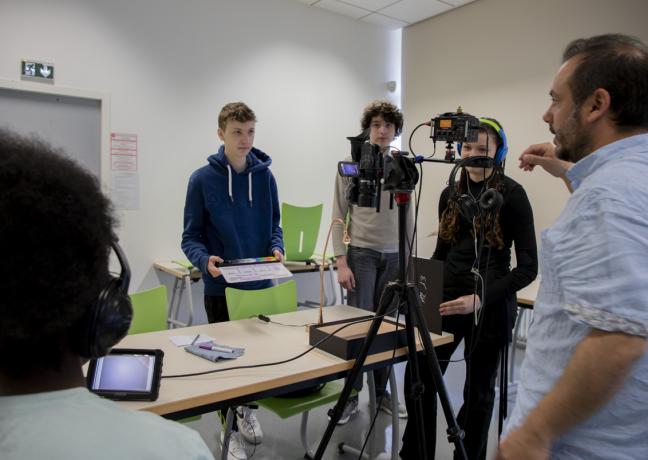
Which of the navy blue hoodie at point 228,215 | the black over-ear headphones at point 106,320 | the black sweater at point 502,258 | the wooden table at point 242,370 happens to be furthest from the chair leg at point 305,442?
the black over-ear headphones at point 106,320

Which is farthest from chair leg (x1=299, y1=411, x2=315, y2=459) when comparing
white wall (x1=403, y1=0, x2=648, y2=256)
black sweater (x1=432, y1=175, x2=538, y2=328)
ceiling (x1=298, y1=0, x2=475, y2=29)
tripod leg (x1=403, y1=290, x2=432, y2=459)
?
ceiling (x1=298, y1=0, x2=475, y2=29)

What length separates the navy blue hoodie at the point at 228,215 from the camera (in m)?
2.30

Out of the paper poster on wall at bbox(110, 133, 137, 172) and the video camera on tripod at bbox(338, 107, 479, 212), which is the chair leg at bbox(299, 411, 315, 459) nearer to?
the video camera on tripod at bbox(338, 107, 479, 212)

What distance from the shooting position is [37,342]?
0.55 m

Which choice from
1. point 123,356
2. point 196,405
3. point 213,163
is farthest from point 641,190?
point 213,163

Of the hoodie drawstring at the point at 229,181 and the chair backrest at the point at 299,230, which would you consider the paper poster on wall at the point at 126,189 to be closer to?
the chair backrest at the point at 299,230

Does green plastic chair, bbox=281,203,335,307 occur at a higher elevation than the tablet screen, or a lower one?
higher

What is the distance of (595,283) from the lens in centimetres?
79

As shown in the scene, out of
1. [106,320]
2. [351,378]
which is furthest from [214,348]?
[106,320]

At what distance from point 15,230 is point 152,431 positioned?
0.28 meters

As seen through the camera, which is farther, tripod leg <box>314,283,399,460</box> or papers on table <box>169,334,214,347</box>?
papers on table <box>169,334,214,347</box>

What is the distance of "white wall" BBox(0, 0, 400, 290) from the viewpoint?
3.53 meters

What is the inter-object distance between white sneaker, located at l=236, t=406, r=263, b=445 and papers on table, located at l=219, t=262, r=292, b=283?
844 millimetres

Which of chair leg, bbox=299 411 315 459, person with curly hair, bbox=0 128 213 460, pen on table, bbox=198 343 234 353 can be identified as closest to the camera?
person with curly hair, bbox=0 128 213 460
